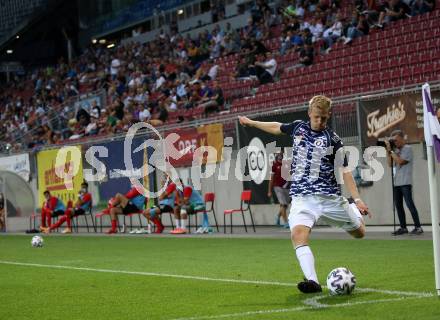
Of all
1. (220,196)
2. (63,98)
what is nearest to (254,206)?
(220,196)

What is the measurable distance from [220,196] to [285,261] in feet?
39.4

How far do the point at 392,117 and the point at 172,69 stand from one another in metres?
19.0

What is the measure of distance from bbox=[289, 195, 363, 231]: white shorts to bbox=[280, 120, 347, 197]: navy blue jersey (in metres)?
0.08

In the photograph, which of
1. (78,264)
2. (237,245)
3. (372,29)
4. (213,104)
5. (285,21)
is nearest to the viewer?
(78,264)

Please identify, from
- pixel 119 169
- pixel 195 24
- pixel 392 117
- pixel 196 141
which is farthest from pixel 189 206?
pixel 195 24

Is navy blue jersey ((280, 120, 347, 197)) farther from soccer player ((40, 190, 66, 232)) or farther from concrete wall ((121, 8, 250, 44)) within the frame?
concrete wall ((121, 8, 250, 44))

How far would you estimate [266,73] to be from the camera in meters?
29.8

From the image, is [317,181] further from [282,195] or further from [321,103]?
[282,195]

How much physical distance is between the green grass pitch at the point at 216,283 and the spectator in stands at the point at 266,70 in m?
12.2

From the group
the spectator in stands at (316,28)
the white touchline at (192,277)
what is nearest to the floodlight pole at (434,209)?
the white touchline at (192,277)

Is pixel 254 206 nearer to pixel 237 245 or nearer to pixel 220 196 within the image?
pixel 220 196

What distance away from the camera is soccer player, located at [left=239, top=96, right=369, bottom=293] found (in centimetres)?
916

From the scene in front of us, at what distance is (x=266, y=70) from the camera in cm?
2991

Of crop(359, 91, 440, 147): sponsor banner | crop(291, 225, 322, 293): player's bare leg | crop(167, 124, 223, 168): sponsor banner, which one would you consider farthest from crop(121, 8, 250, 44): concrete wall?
crop(291, 225, 322, 293): player's bare leg
